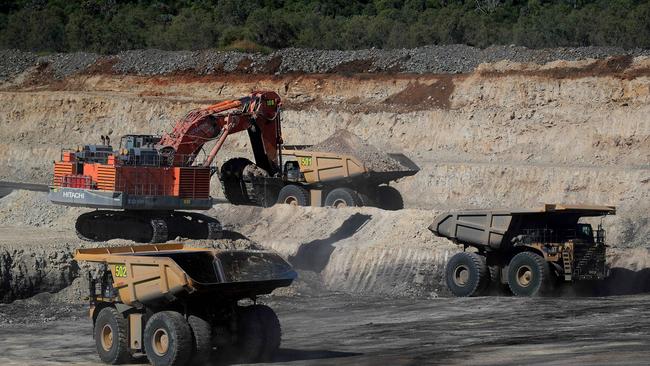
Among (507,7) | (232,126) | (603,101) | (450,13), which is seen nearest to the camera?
(232,126)

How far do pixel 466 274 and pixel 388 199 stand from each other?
336 inches

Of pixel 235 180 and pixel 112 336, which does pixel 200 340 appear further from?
pixel 235 180

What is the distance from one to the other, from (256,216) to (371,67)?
18.9 metres

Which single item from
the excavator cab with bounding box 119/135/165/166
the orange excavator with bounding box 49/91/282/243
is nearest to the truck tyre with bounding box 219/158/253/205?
the orange excavator with bounding box 49/91/282/243

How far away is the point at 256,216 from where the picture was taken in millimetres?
34031

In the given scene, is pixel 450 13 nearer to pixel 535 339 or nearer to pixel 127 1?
pixel 127 1

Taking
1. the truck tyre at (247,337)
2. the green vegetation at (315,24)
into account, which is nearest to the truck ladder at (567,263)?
the truck tyre at (247,337)

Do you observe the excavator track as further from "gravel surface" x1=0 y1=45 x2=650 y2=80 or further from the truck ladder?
"gravel surface" x1=0 y1=45 x2=650 y2=80

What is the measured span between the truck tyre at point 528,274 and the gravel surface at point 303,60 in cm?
2188

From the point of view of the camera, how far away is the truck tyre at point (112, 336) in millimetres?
17422

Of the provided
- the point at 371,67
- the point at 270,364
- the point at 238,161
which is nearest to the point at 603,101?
the point at 371,67

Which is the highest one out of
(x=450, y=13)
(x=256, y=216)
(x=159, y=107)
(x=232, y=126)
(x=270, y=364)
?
(x=450, y=13)

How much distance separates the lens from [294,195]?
34.2 metres

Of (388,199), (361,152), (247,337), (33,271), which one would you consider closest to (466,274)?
(361,152)
